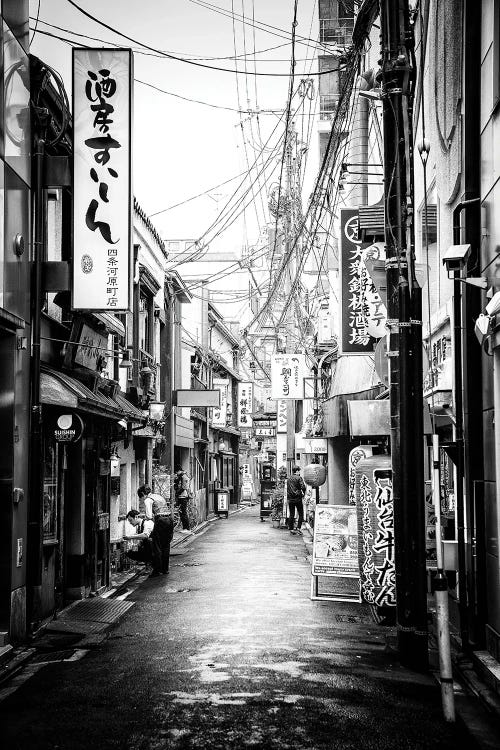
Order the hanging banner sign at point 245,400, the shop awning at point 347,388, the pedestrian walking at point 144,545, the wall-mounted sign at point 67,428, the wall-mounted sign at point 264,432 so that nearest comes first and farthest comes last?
the wall-mounted sign at point 67,428
the pedestrian walking at point 144,545
the shop awning at point 347,388
the hanging banner sign at point 245,400
the wall-mounted sign at point 264,432

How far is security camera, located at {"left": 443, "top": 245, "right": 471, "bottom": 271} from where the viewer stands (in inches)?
419

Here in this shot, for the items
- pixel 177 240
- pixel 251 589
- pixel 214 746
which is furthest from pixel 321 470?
pixel 177 240

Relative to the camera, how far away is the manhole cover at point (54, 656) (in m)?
10.8

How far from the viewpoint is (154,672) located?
9859mm

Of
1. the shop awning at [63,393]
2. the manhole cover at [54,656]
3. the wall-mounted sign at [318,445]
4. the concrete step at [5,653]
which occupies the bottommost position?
the manhole cover at [54,656]

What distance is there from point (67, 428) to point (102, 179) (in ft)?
13.6

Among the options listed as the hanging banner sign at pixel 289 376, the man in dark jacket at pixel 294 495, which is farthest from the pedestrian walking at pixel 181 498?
the hanging banner sign at pixel 289 376

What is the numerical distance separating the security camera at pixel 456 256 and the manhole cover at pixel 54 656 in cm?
726

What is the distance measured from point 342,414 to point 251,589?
22.8 ft

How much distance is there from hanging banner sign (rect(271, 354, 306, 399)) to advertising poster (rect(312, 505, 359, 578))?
18484 millimetres

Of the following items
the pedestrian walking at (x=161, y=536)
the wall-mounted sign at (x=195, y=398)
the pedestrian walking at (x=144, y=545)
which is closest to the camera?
the pedestrian walking at (x=161, y=536)

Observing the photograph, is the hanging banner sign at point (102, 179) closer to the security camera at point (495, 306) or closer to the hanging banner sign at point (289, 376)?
the security camera at point (495, 306)

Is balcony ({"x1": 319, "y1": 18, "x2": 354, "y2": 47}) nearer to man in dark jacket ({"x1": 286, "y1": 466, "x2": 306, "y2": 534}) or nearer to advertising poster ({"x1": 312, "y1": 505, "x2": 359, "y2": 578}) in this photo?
advertising poster ({"x1": 312, "y1": 505, "x2": 359, "y2": 578})

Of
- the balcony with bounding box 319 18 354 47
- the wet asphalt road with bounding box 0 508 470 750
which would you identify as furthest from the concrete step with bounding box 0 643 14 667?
the balcony with bounding box 319 18 354 47
